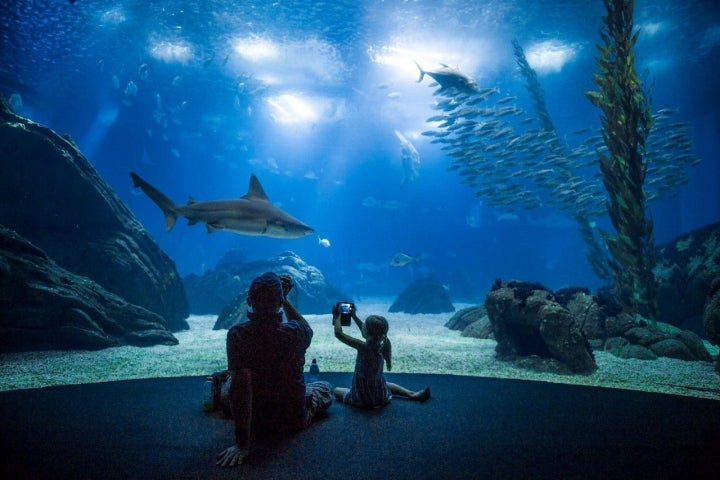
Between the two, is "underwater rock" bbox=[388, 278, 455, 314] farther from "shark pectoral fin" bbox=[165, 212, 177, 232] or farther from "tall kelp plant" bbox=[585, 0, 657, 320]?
"shark pectoral fin" bbox=[165, 212, 177, 232]

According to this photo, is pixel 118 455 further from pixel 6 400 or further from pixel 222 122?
pixel 222 122

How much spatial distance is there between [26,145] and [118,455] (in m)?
10.5

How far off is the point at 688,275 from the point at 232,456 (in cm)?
1263

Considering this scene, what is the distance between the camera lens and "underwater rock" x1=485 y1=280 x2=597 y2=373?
5.36 metres

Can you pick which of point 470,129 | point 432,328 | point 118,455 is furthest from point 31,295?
point 470,129

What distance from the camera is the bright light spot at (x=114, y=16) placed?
1627 cm

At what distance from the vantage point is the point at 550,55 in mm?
19531

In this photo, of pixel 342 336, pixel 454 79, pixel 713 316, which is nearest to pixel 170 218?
pixel 342 336

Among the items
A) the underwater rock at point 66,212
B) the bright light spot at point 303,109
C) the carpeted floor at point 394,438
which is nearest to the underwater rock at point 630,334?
the carpeted floor at point 394,438

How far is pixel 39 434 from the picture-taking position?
9.59 ft

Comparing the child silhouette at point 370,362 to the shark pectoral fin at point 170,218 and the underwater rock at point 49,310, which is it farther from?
the underwater rock at point 49,310

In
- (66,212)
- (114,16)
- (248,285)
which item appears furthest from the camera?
(114,16)

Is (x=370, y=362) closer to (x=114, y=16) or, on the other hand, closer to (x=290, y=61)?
(x=290, y=61)

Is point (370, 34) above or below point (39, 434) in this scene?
above
